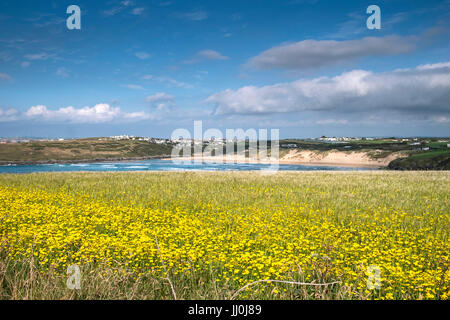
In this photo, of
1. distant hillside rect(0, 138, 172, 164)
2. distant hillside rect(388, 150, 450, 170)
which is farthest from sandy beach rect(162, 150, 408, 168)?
distant hillside rect(0, 138, 172, 164)

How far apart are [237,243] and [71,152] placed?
170301mm

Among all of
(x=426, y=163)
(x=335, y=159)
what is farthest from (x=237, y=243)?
(x=335, y=159)

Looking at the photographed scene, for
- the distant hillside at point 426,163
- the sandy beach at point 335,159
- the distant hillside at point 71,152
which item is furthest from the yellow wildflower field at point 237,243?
the distant hillside at point 71,152

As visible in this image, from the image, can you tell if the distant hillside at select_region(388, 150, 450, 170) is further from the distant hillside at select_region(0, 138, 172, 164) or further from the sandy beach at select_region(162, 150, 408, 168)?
the distant hillside at select_region(0, 138, 172, 164)

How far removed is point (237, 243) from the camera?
7973 millimetres

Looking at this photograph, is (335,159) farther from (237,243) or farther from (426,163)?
(237,243)

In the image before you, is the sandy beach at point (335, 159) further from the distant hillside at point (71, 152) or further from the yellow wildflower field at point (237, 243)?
the yellow wildflower field at point (237, 243)

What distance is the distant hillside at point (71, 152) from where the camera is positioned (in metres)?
136

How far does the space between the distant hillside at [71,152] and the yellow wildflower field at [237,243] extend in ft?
476

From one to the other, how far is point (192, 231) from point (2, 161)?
512ft

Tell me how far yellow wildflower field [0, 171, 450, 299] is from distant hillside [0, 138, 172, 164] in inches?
5713
